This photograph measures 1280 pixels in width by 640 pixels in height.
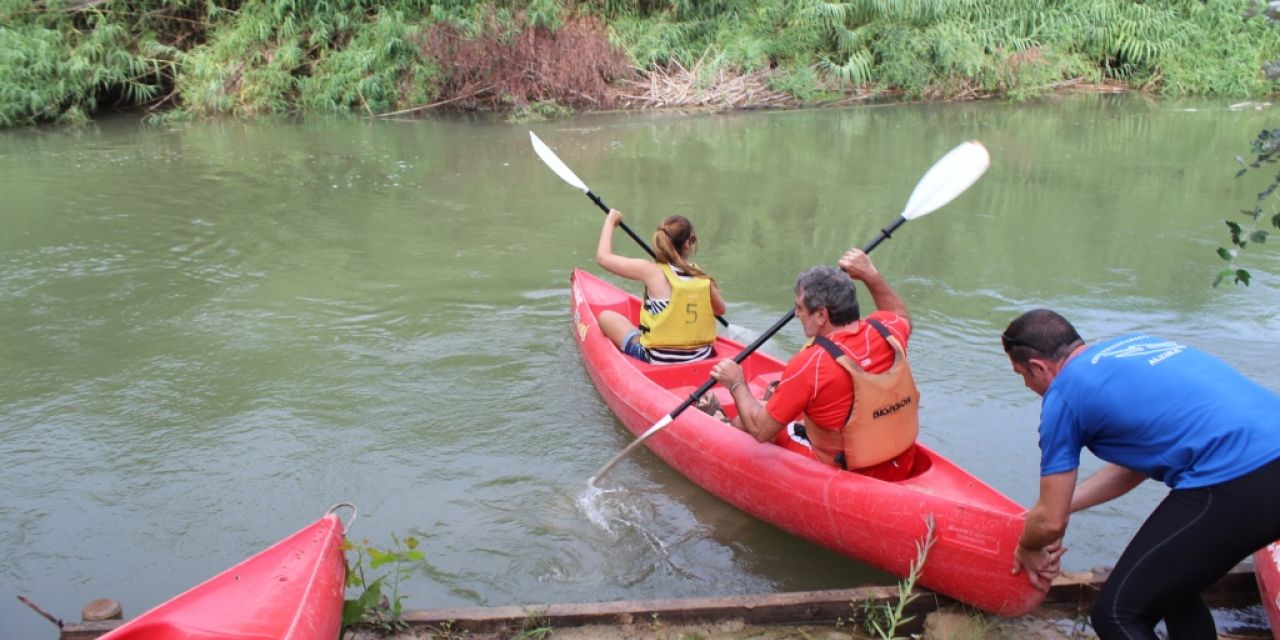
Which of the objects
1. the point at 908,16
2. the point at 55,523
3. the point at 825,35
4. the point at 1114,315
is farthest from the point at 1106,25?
the point at 55,523

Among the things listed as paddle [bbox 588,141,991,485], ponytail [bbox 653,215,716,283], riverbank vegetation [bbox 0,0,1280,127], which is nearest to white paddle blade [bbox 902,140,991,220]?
paddle [bbox 588,141,991,485]

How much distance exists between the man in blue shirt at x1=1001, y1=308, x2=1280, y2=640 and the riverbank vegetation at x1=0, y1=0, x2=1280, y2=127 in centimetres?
1321

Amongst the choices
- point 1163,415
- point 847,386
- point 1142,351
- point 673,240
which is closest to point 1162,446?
point 1163,415

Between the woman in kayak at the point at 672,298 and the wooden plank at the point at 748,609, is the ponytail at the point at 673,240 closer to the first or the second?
the woman in kayak at the point at 672,298

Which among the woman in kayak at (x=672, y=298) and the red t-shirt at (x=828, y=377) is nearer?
the red t-shirt at (x=828, y=377)

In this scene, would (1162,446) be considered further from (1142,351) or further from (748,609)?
(748,609)

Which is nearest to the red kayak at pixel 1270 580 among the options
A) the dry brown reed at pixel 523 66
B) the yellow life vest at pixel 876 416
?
the yellow life vest at pixel 876 416

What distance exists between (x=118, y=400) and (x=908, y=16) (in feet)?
46.4

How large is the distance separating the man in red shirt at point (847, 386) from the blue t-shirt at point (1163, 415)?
0.90 m

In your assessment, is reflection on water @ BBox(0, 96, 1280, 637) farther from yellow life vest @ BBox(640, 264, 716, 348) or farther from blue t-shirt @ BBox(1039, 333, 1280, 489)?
blue t-shirt @ BBox(1039, 333, 1280, 489)

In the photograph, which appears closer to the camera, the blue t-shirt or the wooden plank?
the blue t-shirt

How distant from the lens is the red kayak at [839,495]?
2.88 m

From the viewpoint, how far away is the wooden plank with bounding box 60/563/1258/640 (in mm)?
2906

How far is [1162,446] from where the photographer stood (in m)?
2.22
